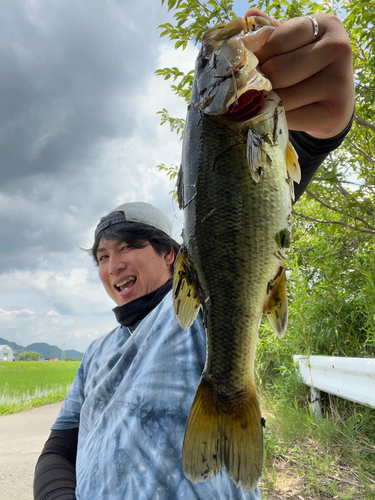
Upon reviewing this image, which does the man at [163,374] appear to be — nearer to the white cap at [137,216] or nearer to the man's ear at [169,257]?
the man's ear at [169,257]

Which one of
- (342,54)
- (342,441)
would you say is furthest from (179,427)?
(342,441)

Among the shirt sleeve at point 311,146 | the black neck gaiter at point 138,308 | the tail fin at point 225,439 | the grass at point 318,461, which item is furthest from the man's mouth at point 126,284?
the grass at point 318,461

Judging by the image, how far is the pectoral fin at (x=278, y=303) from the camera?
1047mm

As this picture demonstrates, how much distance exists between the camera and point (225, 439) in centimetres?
100

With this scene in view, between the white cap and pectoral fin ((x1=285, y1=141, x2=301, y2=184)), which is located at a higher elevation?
the white cap

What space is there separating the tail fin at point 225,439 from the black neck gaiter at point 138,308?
1290 millimetres

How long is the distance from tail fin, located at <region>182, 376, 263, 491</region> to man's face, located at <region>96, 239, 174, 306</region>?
1.55m

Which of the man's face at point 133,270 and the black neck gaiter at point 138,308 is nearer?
the black neck gaiter at point 138,308

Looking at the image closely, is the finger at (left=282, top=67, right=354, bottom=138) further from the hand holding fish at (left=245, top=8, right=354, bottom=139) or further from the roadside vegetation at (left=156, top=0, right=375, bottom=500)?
the roadside vegetation at (left=156, top=0, right=375, bottom=500)

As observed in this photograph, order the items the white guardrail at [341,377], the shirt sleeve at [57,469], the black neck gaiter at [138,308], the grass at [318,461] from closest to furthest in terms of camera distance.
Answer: the shirt sleeve at [57,469], the black neck gaiter at [138,308], the white guardrail at [341,377], the grass at [318,461]

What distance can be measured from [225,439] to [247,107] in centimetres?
101

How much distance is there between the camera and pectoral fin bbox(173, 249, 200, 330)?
110 cm

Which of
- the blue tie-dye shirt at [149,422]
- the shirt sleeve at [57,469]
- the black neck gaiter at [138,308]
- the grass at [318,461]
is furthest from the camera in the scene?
the grass at [318,461]

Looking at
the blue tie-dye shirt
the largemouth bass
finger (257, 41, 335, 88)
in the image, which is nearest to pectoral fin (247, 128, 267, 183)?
the largemouth bass
